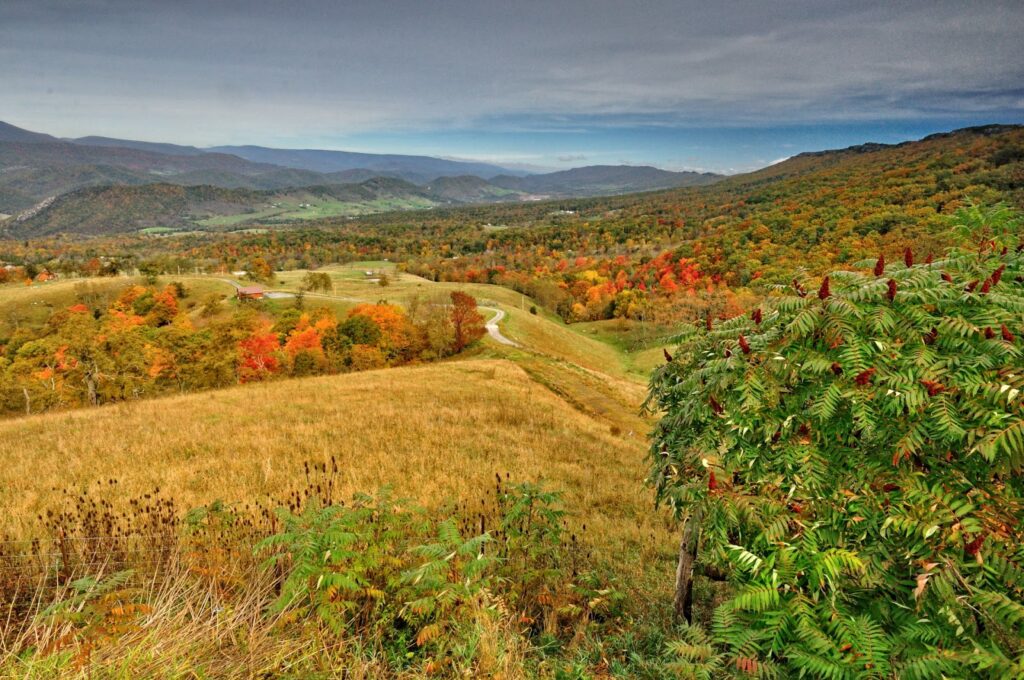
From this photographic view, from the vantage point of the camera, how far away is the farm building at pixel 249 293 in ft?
294

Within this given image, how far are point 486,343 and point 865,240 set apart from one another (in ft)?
270

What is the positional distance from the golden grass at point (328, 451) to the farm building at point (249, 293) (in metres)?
79.1

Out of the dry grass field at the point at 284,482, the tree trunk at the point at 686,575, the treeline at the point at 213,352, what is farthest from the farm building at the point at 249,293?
the tree trunk at the point at 686,575

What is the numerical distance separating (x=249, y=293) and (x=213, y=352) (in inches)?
1992

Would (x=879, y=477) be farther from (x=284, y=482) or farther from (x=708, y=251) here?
(x=708, y=251)

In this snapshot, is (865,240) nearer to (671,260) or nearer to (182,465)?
(671,260)

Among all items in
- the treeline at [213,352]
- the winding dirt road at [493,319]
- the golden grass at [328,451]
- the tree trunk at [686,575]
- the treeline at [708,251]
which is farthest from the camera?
the treeline at [708,251]

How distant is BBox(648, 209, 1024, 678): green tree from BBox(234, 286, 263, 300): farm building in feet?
326

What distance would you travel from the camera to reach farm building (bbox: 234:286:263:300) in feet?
294

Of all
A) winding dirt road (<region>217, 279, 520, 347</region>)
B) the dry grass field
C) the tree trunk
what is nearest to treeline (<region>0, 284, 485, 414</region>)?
winding dirt road (<region>217, 279, 520, 347</region>)

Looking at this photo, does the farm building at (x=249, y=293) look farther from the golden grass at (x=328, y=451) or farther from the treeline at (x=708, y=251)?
the golden grass at (x=328, y=451)

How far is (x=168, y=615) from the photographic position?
3865mm

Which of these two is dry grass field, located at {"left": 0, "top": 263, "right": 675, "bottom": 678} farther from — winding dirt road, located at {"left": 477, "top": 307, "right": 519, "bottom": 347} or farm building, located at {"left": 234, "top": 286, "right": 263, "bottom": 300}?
farm building, located at {"left": 234, "top": 286, "right": 263, "bottom": 300}

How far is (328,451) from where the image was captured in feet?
38.1
